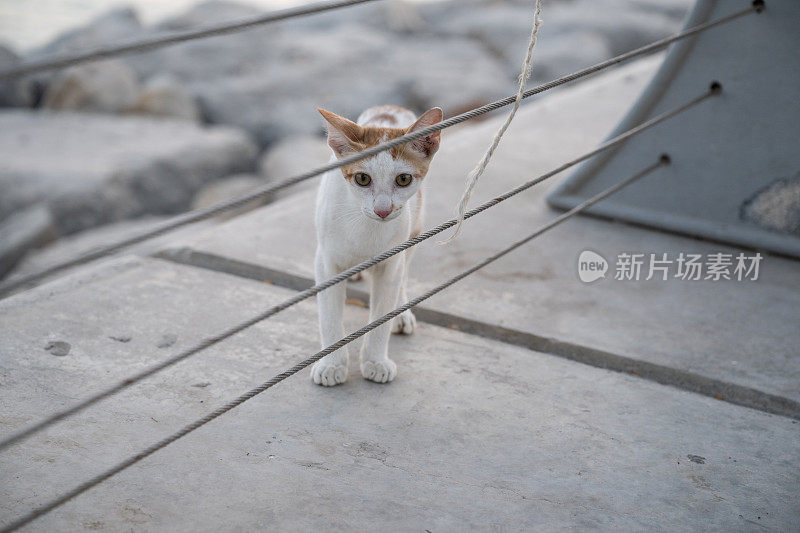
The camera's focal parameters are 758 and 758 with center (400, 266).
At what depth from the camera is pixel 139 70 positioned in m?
6.53

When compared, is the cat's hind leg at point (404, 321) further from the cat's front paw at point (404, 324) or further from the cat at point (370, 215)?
the cat at point (370, 215)

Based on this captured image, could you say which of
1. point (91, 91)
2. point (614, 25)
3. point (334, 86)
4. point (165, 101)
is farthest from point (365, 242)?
point (614, 25)

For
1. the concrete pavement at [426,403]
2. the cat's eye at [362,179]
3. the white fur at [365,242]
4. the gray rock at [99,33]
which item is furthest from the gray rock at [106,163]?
the cat's eye at [362,179]

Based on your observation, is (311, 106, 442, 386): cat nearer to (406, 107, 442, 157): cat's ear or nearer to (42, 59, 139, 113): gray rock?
(406, 107, 442, 157): cat's ear

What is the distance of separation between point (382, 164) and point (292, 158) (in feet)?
11.1

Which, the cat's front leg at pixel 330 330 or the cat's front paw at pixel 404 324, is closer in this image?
the cat's front leg at pixel 330 330

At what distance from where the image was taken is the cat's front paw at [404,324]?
6.75ft

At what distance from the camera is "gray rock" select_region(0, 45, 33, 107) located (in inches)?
221

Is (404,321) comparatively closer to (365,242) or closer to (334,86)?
(365,242)

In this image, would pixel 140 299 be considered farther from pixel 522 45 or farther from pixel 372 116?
pixel 522 45
